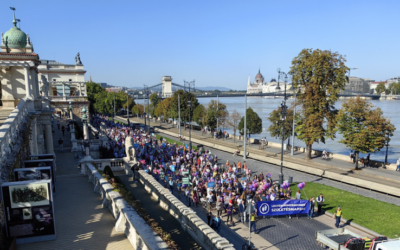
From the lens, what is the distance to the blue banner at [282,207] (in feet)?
50.1

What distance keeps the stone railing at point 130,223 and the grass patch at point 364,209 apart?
1174 centimetres

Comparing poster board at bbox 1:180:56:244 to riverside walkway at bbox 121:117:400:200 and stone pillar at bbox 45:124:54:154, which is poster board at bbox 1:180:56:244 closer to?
stone pillar at bbox 45:124:54:154

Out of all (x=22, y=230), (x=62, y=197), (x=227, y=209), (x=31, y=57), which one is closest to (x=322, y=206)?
(x=227, y=209)

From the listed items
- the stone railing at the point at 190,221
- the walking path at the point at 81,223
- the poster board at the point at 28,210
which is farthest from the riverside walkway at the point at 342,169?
the poster board at the point at 28,210

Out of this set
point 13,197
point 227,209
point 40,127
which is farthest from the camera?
point 40,127

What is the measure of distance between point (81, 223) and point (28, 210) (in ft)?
6.85

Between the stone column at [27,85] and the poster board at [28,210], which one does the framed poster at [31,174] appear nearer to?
the poster board at [28,210]

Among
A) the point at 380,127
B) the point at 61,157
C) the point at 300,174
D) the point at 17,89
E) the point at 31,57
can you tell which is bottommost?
the point at 300,174

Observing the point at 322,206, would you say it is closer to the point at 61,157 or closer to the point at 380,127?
the point at 380,127

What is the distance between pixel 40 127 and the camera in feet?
68.5

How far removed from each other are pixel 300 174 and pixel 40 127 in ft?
69.1

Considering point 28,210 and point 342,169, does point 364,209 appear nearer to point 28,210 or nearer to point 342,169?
point 342,169

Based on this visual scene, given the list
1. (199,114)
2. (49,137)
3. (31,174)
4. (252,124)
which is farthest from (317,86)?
(199,114)

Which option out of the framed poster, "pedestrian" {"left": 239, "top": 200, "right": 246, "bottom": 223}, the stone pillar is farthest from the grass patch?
the stone pillar
